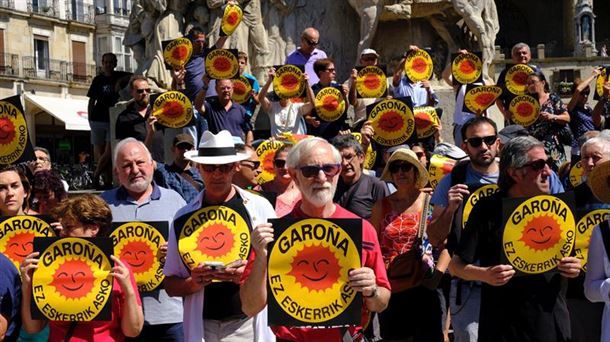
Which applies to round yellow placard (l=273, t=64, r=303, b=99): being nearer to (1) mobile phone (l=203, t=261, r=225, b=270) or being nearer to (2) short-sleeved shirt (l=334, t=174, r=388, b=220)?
(2) short-sleeved shirt (l=334, t=174, r=388, b=220)

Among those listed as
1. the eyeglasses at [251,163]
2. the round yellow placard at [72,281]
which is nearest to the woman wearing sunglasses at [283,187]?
the eyeglasses at [251,163]

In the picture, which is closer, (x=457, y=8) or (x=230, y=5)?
(x=230, y=5)

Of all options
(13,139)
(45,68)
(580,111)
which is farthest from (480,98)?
(45,68)

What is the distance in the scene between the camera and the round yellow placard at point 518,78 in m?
12.4

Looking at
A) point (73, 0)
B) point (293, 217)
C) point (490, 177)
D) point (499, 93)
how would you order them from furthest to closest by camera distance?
point (73, 0)
point (499, 93)
point (490, 177)
point (293, 217)

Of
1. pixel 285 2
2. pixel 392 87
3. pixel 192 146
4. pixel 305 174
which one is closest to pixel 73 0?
pixel 285 2

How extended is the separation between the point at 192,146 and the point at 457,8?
9.82 m

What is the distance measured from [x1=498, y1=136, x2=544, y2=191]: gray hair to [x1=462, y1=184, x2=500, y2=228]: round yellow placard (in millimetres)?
576

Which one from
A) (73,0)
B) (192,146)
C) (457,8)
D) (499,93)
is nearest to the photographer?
(192,146)

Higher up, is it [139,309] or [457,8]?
[457,8]

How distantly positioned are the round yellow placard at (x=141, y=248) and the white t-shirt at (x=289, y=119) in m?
6.17

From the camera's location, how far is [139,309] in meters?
5.61

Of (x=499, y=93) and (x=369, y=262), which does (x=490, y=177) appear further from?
(x=499, y=93)

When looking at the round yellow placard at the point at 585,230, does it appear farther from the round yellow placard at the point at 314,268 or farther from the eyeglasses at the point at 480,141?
the round yellow placard at the point at 314,268
